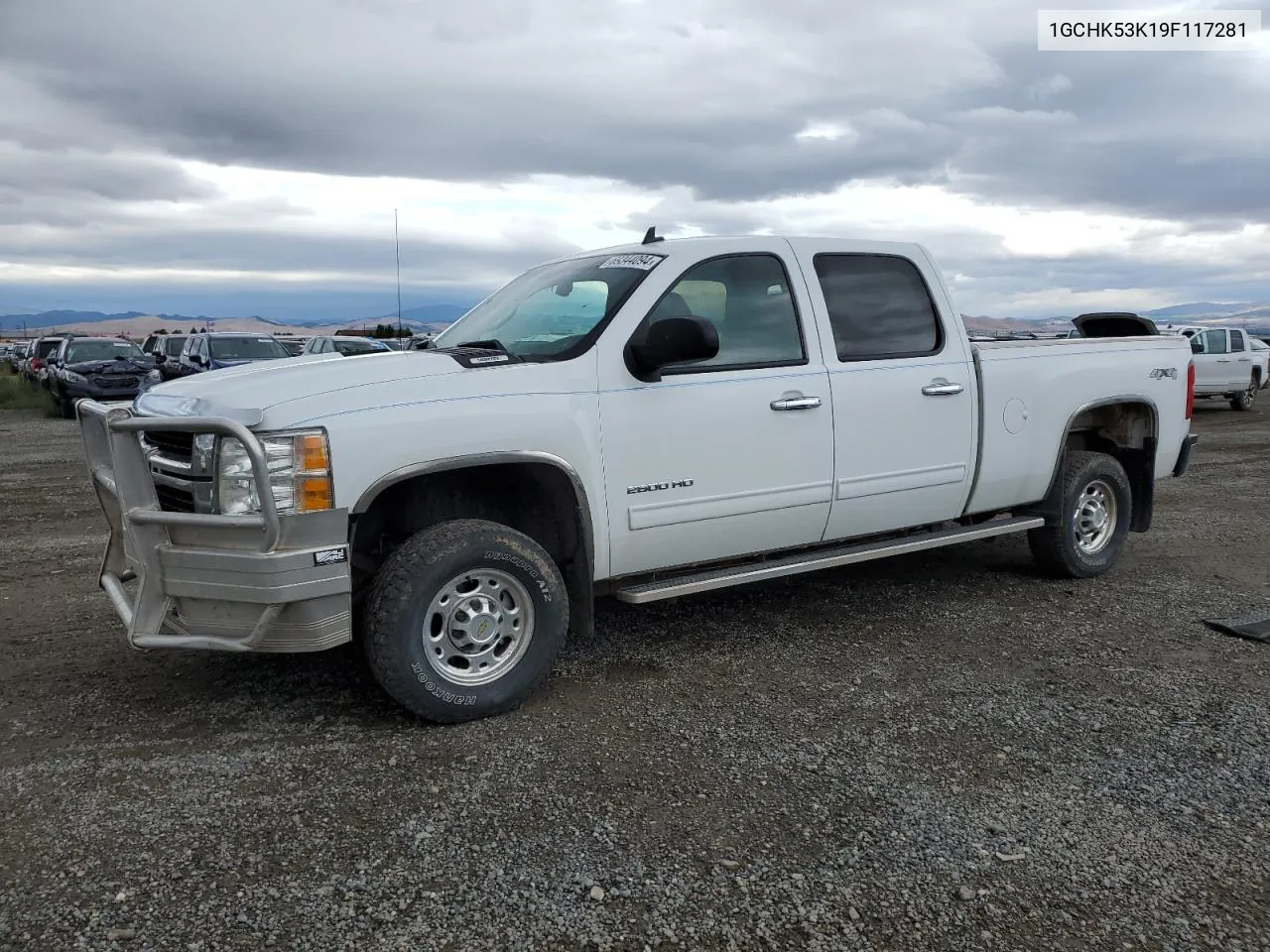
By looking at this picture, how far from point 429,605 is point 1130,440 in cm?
497

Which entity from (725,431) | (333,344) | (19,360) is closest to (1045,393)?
(725,431)

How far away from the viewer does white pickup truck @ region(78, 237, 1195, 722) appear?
3.77 metres

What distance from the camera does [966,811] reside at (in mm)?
3420

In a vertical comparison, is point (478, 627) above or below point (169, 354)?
below

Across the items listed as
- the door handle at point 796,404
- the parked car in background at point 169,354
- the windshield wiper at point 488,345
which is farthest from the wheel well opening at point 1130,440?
the parked car in background at point 169,354

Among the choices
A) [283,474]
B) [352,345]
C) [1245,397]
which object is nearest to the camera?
[283,474]

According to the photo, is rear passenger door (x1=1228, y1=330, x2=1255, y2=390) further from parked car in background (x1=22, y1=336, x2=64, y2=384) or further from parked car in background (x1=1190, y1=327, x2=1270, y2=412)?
parked car in background (x1=22, y1=336, x2=64, y2=384)

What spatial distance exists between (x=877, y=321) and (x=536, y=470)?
214cm

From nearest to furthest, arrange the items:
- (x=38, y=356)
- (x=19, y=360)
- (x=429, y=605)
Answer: (x=429, y=605) < (x=38, y=356) < (x=19, y=360)

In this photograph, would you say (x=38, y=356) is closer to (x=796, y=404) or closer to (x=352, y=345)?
(x=352, y=345)

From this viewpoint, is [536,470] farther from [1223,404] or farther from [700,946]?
[1223,404]

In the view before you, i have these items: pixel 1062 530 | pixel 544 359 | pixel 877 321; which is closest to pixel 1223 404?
pixel 1062 530

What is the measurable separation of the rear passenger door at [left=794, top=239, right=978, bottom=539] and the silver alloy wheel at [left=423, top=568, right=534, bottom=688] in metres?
1.78

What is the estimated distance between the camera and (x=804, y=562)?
16.5ft
